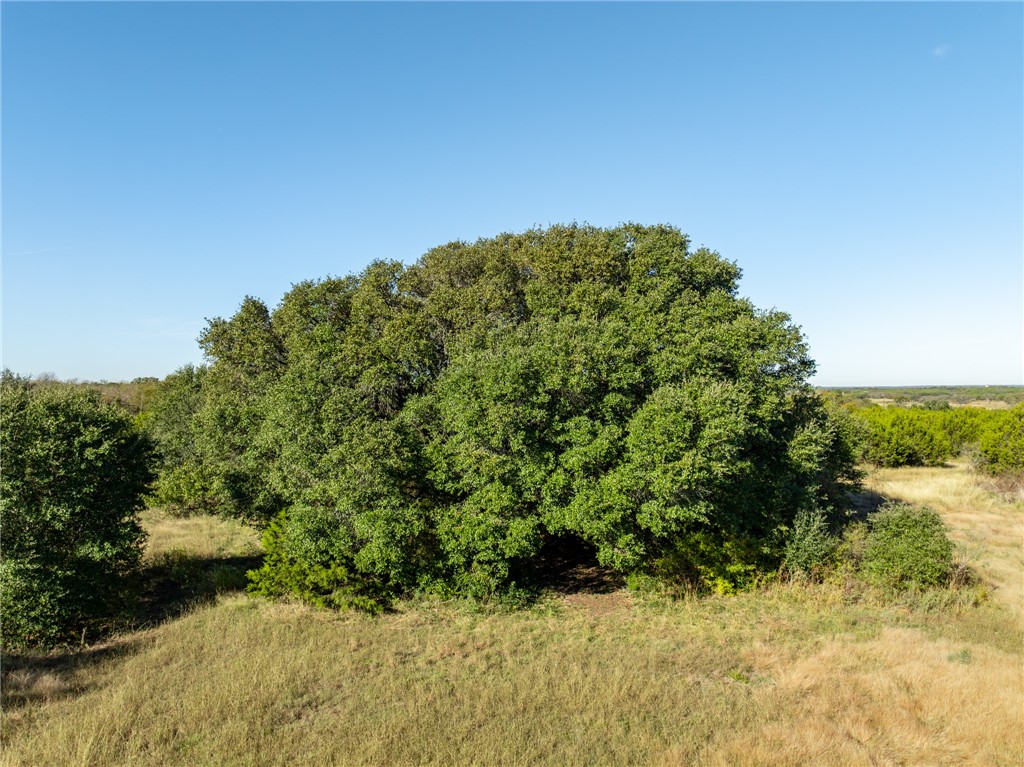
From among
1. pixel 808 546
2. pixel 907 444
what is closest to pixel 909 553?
pixel 808 546

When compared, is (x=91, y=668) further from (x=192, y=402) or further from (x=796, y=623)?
(x=192, y=402)

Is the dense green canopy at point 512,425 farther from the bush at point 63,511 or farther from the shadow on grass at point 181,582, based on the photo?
the bush at point 63,511

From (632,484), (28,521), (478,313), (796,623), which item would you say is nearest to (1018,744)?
(796,623)

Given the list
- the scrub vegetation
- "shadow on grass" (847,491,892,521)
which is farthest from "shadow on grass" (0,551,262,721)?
"shadow on grass" (847,491,892,521)

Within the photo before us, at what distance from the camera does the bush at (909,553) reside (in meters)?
18.3

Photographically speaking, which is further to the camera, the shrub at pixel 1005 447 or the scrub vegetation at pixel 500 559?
the shrub at pixel 1005 447

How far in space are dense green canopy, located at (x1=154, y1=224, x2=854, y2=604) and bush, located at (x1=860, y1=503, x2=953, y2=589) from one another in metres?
2.87

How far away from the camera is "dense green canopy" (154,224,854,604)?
16.9 meters

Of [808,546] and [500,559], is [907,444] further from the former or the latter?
[500,559]

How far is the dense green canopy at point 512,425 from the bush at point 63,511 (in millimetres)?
3915

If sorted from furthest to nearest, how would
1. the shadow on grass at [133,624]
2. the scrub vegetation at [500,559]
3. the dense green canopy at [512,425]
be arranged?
1. the dense green canopy at [512,425]
2. the shadow on grass at [133,624]
3. the scrub vegetation at [500,559]

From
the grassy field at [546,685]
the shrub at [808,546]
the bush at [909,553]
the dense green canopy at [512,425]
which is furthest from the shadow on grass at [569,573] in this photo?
the bush at [909,553]

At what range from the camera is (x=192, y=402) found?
37.9 metres

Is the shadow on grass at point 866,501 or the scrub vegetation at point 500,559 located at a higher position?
the scrub vegetation at point 500,559
